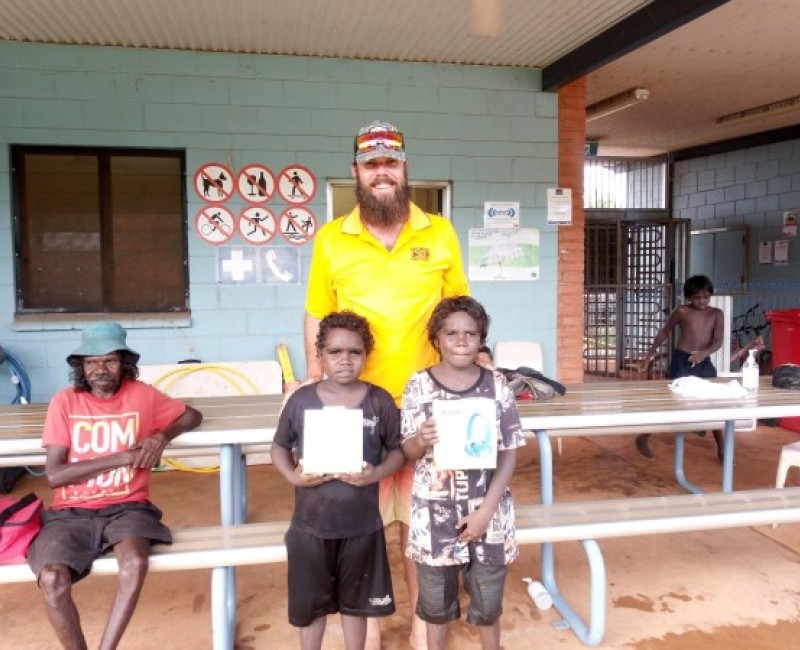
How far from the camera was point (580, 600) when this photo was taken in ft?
10.2

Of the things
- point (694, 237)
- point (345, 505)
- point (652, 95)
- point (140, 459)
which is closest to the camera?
point (345, 505)

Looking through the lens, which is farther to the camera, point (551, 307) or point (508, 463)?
point (551, 307)

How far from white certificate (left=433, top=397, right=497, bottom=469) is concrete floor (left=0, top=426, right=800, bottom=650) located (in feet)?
3.49

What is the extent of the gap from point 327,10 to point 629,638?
431cm

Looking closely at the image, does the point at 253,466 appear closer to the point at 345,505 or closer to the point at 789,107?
the point at 345,505

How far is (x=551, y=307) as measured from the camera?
613 centimetres

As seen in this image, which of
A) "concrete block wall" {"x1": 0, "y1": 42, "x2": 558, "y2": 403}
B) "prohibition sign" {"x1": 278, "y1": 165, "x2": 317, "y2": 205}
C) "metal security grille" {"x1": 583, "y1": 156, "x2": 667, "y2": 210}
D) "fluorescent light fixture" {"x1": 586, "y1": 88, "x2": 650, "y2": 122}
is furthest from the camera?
"metal security grille" {"x1": 583, "y1": 156, "x2": 667, "y2": 210}

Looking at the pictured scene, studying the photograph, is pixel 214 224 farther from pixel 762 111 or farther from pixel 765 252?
pixel 765 252

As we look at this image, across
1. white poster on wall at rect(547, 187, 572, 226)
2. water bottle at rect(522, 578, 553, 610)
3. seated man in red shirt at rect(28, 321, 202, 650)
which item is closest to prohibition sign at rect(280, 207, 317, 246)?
white poster on wall at rect(547, 187, 572, 226)

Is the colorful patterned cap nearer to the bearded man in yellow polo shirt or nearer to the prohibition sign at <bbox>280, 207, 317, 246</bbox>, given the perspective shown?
the bearded man in yellow polo shirt

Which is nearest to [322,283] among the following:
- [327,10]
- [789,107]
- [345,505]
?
[345,505]

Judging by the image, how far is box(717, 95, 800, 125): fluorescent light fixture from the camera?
7.81 meters

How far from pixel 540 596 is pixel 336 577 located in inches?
47.6

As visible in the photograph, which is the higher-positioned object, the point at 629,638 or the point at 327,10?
the point at 327,10
